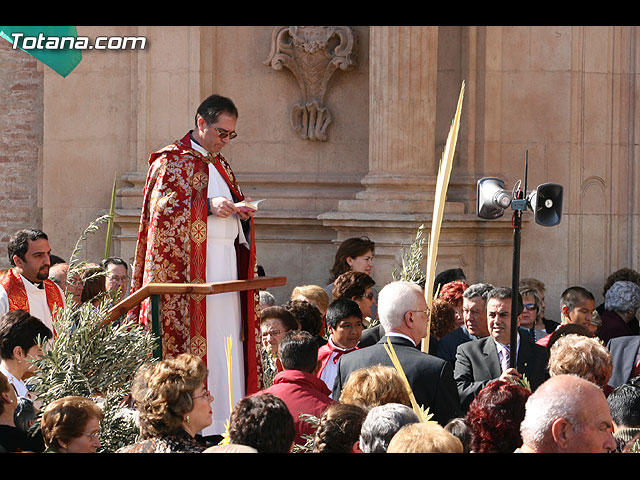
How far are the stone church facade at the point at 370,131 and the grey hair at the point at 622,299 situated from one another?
2055 mm

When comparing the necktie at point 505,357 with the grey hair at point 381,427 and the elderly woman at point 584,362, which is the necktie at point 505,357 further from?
the grey hair at point 381,427

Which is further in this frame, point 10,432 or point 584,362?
point 584,362

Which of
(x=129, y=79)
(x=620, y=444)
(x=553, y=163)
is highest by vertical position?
(x=129, y=79)

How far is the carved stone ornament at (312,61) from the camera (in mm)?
11266

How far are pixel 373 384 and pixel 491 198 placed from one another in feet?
6.21

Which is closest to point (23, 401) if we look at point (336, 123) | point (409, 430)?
point (409, 430)

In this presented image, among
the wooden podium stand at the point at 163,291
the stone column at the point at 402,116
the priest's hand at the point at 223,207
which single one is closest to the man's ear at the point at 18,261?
the wooden podium stand at the point at 163,291

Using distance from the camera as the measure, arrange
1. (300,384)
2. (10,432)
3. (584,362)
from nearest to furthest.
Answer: (10,432) < (584,362) < (300,384)

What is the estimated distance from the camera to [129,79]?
1173cm

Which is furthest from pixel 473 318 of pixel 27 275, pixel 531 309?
pixel 27 275

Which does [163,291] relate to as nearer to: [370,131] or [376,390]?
[376,390]

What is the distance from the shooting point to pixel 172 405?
4105 mm

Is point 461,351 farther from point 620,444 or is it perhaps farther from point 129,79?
point 129,79

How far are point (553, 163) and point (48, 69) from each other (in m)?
5.28
